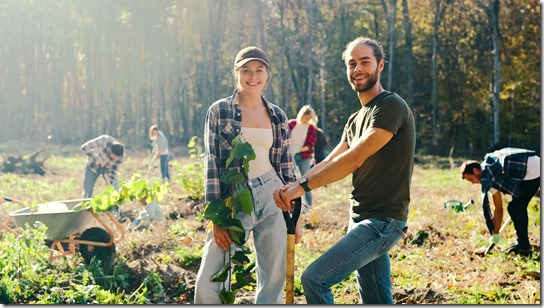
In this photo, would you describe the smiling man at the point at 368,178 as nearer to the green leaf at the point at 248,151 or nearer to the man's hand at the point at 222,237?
the green leaf at the point at 248,151

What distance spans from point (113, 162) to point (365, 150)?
22.8ft

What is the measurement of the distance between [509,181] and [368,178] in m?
3.80

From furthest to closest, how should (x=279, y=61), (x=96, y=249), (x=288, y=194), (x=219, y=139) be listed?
(x=279, y=61)
(x=96, y=249)
(x=219, y=139)
(x=288, y=194)

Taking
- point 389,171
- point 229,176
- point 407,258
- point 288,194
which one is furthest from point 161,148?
point 389,171

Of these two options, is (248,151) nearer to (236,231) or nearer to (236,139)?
(236,139)

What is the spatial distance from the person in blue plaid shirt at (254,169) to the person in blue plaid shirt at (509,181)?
128 inches

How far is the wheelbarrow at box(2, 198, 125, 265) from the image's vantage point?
5.91 metres

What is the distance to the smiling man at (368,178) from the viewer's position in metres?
3.15

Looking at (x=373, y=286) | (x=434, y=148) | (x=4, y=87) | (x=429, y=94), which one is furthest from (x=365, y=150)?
(x=4, y=87)

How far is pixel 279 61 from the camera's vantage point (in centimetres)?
2692

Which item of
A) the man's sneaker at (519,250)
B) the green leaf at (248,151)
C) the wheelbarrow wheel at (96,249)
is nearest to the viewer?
the green leaf at (248,151)

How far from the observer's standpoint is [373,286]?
3.49 metres

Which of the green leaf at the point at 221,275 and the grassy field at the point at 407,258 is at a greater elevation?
the green leaf at the point at 221,275

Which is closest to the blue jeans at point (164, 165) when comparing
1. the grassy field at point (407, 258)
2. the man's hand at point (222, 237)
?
the grassy field at point (407, 258)
